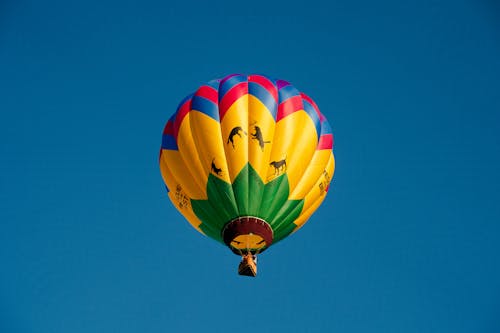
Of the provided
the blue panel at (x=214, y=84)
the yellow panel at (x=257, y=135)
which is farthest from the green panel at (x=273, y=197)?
the blue panel at (x=214, y=84)

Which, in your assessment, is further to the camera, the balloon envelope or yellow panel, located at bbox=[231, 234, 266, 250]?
the balloon envelope

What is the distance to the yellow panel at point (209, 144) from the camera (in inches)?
439

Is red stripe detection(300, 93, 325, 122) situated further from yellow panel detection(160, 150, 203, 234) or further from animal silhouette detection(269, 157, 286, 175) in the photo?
yellow panel detection(160, 150, 203, 234)

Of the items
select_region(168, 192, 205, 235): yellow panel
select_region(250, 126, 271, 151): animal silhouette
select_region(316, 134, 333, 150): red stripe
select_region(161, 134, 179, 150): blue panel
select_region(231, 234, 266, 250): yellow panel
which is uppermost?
select_region(316, 134, 333, 150): red stripe

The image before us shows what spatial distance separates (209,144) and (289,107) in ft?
6.27

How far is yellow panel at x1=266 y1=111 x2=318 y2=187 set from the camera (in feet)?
37.1

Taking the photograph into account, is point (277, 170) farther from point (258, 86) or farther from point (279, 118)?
point (258, 86)

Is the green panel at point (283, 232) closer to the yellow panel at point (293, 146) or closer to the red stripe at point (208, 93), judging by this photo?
the yellow panel at point (293, 146)

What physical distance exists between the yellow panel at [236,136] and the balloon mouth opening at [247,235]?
2.71ft

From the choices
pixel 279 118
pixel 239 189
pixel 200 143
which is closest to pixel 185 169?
pixel 200 143

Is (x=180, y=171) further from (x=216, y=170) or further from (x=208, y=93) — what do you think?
(x=208, y=93)

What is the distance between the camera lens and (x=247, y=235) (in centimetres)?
1080


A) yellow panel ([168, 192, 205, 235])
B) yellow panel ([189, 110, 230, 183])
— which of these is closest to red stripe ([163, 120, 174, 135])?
yellow panel ([189, 110, 230, 183])

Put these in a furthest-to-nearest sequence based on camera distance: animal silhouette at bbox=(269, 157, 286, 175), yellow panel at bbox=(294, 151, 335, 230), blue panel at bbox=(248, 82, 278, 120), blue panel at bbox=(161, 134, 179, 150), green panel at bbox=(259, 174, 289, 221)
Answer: blue panel at bbox=(161, 134, 179, 150) < yellow panel at bbox=(294, 151, 335, 230) < blue panel at bbox=(248, 82, 278, 120) < animal silhouette at bbox=(269, 157, 286, 175) < green panel at bbox=(259, 174, 289, 221)
